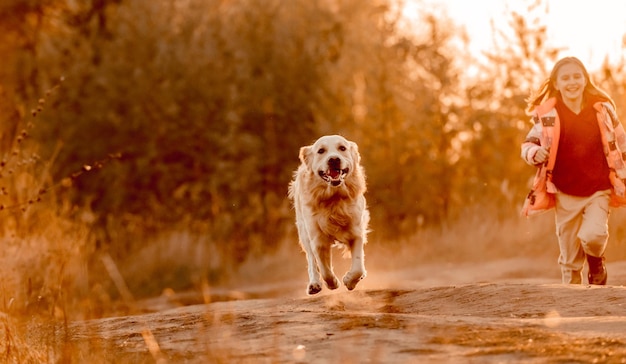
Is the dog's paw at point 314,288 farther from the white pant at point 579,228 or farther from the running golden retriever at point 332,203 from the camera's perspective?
the white pant at point 579,228

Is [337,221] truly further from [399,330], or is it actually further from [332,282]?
[399,330]

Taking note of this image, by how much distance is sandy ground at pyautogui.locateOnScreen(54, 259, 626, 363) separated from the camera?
636 centimetres

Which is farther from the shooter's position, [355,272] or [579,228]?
[579,228]

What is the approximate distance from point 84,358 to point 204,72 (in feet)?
60.2

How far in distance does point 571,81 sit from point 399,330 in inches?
169

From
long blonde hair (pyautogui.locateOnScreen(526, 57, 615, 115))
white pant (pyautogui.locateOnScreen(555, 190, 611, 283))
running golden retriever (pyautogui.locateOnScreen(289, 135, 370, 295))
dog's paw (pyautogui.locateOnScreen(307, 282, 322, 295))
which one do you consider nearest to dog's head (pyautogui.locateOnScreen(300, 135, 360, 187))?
running golden retriever (pyautogui.locateOnScreen(289, 135, 370, 295))

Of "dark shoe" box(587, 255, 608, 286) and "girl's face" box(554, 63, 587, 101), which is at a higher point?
"girl's face" box(554, 63, 587, 101)

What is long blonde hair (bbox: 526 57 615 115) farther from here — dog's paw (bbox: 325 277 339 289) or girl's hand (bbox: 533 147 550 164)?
dog's paw (bbox: 325 277 339 289)

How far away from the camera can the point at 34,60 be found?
1072 inches

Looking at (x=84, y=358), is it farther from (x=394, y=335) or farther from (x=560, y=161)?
(x=560, y=161)

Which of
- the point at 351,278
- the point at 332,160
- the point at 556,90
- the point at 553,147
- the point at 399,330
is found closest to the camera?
the point at 399,330

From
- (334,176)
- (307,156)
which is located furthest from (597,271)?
(307,156)

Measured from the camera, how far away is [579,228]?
10836mm

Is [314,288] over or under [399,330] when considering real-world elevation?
over
